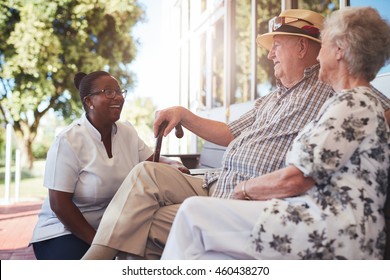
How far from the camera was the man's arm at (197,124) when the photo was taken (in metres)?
2.02

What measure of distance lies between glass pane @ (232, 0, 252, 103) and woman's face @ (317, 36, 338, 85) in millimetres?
3040

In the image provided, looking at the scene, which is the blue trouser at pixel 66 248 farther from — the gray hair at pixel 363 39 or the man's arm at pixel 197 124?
the gray hair at pixel 363 39

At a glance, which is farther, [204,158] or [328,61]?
[204,158]

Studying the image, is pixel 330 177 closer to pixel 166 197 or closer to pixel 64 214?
pixel 166 197

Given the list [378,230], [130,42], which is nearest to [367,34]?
[378,230]

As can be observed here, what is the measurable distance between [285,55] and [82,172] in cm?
95

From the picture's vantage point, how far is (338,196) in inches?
50.6

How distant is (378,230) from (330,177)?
0.18 meters

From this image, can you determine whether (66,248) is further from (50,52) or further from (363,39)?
(50,52)

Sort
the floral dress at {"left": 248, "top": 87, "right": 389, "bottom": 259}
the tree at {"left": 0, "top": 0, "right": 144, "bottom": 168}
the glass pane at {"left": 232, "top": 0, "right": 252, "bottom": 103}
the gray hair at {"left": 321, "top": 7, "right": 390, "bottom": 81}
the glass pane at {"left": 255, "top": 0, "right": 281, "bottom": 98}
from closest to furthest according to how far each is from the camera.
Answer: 1. the floral dress at {"left": 248, "top": 87, "right": 389, "bottom": 259}
2. the gray hair at {"left": 321, "top": 7, "right": 390, "bottom": 81}
3. the glass pane at {"left": 255, "top": 0, "right": 281, "bottom": 98}
4. the glass pane at {"left": 232, "top": 0, "right": 252, "bottom": 103}
5. the tree at {"left": 0, "top": 0, "right": 144, "bottom": 168}

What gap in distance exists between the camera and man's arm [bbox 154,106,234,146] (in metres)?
2.02

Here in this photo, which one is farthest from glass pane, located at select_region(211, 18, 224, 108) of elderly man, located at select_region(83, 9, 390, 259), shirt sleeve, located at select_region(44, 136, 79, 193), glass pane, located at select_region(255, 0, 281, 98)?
shirt sleeve, located at select_region(44, 136, 79, 193)

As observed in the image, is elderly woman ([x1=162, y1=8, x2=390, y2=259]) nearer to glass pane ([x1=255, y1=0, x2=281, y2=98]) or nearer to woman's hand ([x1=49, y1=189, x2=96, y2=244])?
woman's hand ([x1=49, y1=189, x2=96, y2=244])

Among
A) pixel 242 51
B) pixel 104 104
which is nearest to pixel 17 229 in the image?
pixel 104 104
